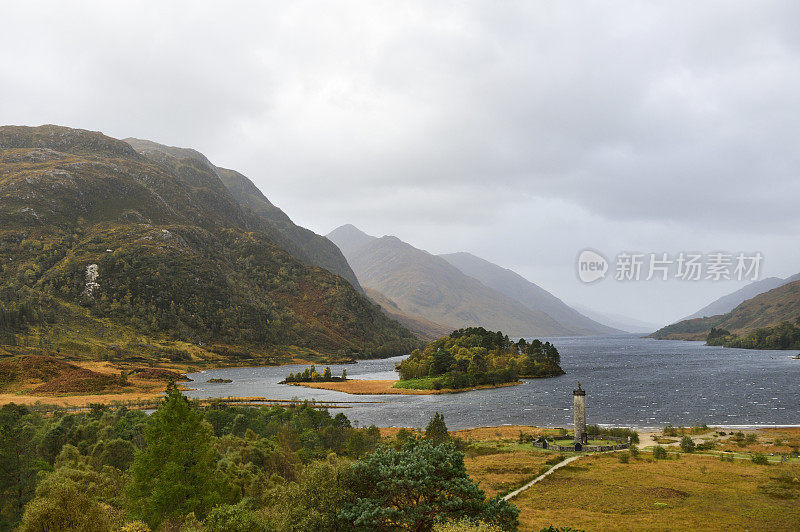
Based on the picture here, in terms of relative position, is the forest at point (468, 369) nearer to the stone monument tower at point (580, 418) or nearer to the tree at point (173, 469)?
the stone monument tower at point (580, 418)

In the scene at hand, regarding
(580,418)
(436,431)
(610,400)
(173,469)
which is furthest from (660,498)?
(610,400)

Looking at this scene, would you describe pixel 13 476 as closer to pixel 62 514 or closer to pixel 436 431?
pixel 62 514

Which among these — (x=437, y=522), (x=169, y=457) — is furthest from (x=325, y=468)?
(x=169, y=457)

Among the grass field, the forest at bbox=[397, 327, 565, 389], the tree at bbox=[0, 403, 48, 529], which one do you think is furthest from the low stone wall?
the forest at bbox=[397, 327, 565, 389]

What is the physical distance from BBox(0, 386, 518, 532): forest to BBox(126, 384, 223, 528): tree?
0.07 metres

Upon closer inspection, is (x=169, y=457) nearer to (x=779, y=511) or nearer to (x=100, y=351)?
(x=779, y=511)

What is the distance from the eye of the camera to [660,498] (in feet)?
152

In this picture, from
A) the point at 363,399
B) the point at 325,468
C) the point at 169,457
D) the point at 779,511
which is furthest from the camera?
the point at 363,399

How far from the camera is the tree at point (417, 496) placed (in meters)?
25.0

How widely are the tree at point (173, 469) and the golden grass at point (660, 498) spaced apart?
2447 centimetres

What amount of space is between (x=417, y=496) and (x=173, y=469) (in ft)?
57.9

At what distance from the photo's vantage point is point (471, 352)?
200m

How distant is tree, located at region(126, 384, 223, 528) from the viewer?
3241 centimetres

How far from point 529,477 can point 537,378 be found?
477 feet
